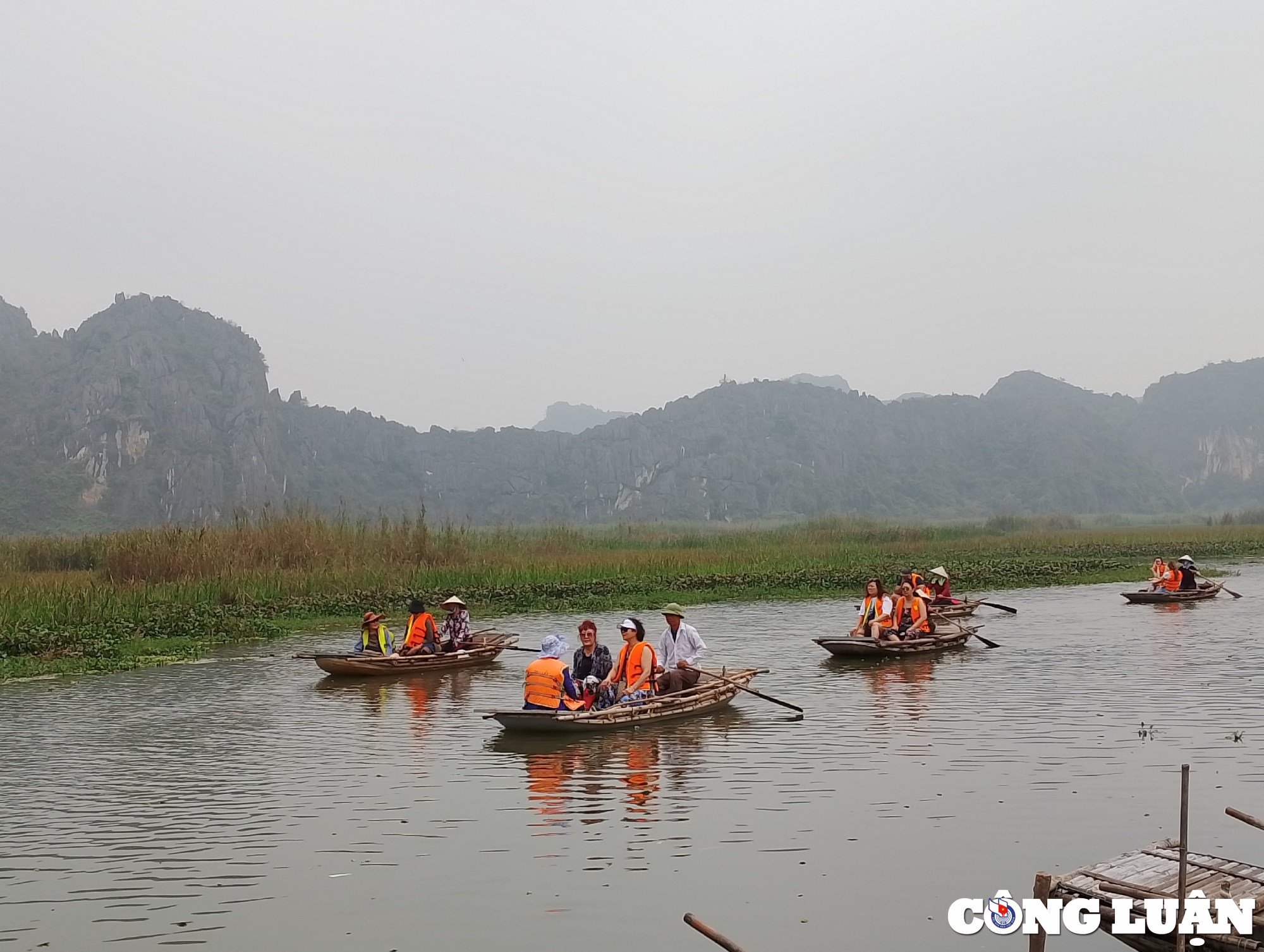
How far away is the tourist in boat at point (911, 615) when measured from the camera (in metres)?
19.5

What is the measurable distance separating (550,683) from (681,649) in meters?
2.48

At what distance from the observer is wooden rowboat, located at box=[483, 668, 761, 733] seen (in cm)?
1227

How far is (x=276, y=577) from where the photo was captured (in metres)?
28.0

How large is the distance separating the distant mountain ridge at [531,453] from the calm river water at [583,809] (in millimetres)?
89025

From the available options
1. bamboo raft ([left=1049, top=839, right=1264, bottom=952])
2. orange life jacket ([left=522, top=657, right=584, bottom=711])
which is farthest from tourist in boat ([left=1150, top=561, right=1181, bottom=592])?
bamboo raft ([left=1049, top=839, right=1264, bottom=952])

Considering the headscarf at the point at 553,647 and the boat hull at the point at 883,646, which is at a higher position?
the headscarf at the point at 553,647

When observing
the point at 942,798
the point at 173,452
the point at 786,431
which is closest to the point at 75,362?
the point at 173,452

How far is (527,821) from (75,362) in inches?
5257

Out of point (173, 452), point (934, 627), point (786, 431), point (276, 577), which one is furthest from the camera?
point (786, 431)

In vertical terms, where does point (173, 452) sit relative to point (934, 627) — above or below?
above

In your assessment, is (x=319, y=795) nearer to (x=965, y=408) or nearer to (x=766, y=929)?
(x=766, y=929)

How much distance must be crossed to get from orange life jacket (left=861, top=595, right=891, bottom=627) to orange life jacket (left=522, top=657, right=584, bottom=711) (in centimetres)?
791

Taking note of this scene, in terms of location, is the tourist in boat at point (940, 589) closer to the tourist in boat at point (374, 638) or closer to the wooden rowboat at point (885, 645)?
the wooden rowboat at point (885, 645)

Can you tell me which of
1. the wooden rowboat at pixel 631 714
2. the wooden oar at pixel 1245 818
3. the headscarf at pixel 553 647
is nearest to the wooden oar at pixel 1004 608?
the wooden rowboat at pixel 631 714
